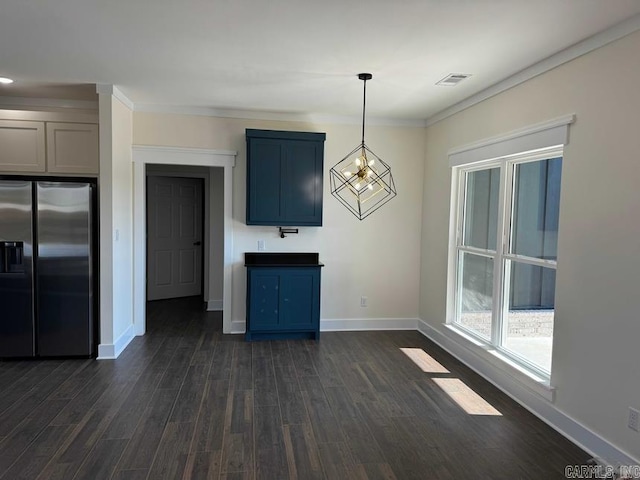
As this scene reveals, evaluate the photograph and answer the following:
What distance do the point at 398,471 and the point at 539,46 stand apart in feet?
9.45

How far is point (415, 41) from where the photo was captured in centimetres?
284

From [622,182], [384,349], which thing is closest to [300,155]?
[384,349]

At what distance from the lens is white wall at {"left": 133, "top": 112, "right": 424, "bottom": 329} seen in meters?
5.04

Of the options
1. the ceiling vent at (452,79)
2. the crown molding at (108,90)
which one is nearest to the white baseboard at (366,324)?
the ceiling vent at (452,79)

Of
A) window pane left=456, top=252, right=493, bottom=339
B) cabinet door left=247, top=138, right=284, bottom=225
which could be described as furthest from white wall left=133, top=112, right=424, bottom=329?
window pane left=456, top=252, right=493, bottom=339

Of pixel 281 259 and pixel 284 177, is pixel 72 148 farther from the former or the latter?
pixel 281 259

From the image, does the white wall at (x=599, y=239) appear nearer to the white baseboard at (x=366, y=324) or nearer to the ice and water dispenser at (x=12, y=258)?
the white baseboard at (x=366, y=324)

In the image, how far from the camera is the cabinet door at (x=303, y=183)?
486 cm

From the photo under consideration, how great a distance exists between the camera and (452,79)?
3625mm

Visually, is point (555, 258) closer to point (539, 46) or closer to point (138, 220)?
point (539, 46)

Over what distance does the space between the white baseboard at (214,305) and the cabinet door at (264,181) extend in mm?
1976

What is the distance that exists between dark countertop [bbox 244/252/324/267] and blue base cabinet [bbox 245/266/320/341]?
0.21 m

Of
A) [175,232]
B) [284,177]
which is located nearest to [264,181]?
[284,177]

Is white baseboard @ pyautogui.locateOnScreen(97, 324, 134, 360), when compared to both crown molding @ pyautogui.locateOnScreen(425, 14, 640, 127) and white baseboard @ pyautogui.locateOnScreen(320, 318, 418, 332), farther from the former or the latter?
crown molding @ pyautogui.locateOnScreen(425, 14, 640, 127)
